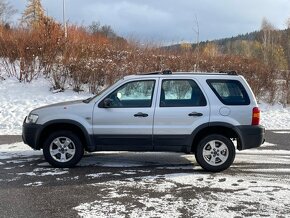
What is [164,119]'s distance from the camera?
7.30 metres

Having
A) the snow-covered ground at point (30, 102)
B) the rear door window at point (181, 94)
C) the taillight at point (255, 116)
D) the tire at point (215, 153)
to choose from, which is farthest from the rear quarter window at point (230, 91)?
the snow-covered ground at point (30, 102)

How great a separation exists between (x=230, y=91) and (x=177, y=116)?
111cm

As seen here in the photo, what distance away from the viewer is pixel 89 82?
1877 cm

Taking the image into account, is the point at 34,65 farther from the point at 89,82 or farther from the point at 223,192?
the point at 223,192

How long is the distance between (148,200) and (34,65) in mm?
14867

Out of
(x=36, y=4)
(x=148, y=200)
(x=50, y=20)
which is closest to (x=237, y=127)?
(x=148, y=200)

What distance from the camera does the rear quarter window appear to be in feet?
24.1

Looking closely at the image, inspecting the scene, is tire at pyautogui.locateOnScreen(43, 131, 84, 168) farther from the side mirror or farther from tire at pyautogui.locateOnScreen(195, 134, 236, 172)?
tire at pyautogui.locateOnScreen(195, 134, 236, 172)

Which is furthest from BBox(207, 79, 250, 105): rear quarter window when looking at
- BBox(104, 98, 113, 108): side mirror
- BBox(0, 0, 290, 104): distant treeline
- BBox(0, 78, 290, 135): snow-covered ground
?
BBox(0, 0, 290, 104): distant treeline

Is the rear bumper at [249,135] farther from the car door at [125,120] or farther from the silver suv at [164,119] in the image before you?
the car door at [125,120]

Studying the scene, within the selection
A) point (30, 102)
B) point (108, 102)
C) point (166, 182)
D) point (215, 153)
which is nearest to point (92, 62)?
point (30, 102)

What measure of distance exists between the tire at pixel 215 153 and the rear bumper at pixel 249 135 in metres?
0.21

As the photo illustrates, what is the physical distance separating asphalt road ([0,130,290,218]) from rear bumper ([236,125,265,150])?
1.74ft

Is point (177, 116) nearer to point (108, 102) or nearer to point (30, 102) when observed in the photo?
point (108, 102)
